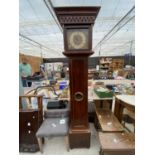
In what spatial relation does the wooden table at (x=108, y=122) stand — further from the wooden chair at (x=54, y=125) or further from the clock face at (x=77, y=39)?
the clock face at (x=77, y=39)

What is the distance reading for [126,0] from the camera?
2.50 m

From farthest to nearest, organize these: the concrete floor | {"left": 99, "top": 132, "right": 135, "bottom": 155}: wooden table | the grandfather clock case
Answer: the concrete floor → the grandfather clock case → {"left": 99, "top": 132, "right": 135, "bottom": 155}: wooden table

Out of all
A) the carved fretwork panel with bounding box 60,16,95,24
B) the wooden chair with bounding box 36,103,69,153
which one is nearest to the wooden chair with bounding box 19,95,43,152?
the wooden chair with bounding box 36,103,69,153

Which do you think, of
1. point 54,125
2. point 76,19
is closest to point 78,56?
point 76,19

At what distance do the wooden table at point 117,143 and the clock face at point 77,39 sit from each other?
37.0 inches

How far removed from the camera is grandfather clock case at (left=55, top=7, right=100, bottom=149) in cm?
147

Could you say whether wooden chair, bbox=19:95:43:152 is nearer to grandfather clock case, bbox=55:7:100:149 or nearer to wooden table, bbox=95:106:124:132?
grandfather clock case, bbox=55:7:100:149

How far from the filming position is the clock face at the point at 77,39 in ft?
4.98

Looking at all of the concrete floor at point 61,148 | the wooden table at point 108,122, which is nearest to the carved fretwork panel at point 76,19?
the wooden table at point 108,122

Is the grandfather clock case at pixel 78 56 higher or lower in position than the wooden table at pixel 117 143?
higher

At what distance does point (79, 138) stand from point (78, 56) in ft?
3.12

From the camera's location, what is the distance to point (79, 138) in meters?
1.72
